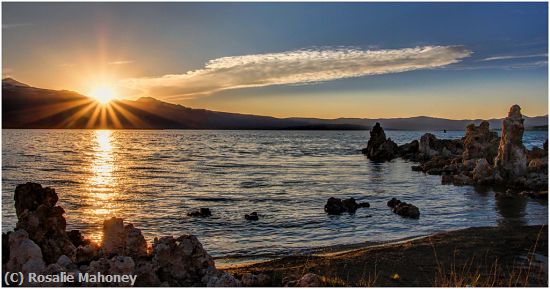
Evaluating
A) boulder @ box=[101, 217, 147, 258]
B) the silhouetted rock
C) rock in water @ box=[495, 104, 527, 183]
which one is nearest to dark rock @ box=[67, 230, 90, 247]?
boulder @ box=[101, 217, 147, 258]

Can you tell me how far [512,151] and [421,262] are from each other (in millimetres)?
34196

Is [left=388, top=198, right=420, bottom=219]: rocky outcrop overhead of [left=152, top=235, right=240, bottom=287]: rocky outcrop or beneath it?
beneath

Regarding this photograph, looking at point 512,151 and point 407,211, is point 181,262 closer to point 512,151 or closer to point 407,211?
point 407,211

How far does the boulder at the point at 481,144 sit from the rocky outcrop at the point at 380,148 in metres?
26.3

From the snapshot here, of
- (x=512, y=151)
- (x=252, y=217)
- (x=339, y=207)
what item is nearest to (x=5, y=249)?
(x=252, y=217)

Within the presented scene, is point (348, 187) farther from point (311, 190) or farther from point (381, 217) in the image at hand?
point (381, 217)

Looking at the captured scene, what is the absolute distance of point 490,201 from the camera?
35.5 m

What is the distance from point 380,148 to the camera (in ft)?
309

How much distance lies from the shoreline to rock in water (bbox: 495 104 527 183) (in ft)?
84.1

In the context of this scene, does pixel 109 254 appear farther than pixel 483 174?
No

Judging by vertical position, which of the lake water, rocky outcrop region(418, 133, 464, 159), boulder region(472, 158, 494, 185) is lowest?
the lake water

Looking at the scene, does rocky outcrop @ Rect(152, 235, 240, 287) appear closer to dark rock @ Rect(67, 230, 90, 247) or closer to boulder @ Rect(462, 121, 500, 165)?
dark rock @ Rect(67, 230, 90, 247)

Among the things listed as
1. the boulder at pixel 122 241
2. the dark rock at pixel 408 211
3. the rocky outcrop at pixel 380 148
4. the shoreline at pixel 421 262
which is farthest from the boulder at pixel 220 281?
the rocky outcrop at pixel 380 148

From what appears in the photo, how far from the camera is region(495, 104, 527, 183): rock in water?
45.2 m
